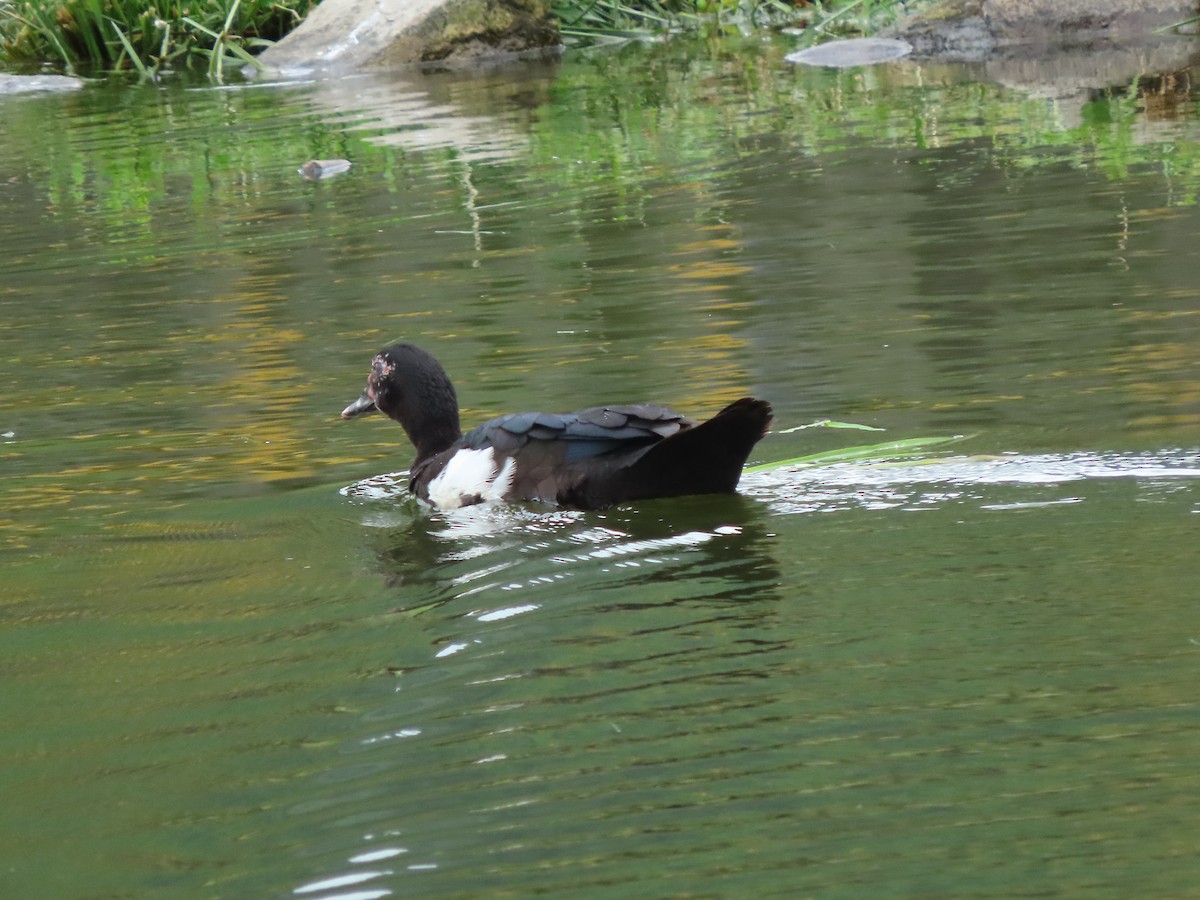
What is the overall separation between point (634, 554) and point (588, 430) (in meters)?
0.69

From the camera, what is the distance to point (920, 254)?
30.0 ft

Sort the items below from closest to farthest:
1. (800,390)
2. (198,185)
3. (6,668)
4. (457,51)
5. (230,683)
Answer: (230,683)
(6,668)
(800,390)
(198,185)
(457,51)

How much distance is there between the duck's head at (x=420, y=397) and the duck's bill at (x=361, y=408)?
4.6 inches

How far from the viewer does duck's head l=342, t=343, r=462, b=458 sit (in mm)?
6715

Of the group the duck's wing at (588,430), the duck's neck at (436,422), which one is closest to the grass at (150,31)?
the duck's neck at (436,422)

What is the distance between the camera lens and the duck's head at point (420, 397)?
6.71 m

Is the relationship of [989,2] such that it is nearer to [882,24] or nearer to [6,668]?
[882,24]

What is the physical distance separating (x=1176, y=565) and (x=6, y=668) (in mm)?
2912

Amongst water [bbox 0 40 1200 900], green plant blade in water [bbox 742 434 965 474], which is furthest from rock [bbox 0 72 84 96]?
green plant blade in water [bbox 742 434 965 474]

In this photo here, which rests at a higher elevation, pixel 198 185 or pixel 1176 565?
pixel 198 185

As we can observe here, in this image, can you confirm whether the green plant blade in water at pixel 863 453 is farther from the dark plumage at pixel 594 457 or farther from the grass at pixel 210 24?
the grass at pixel 210 24

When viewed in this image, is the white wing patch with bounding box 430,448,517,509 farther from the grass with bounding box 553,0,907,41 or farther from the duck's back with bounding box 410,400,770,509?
the grass with bounding box 553,0,907,41

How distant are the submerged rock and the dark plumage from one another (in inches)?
492

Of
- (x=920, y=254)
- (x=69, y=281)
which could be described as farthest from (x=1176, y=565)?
(x=69, y=281)
